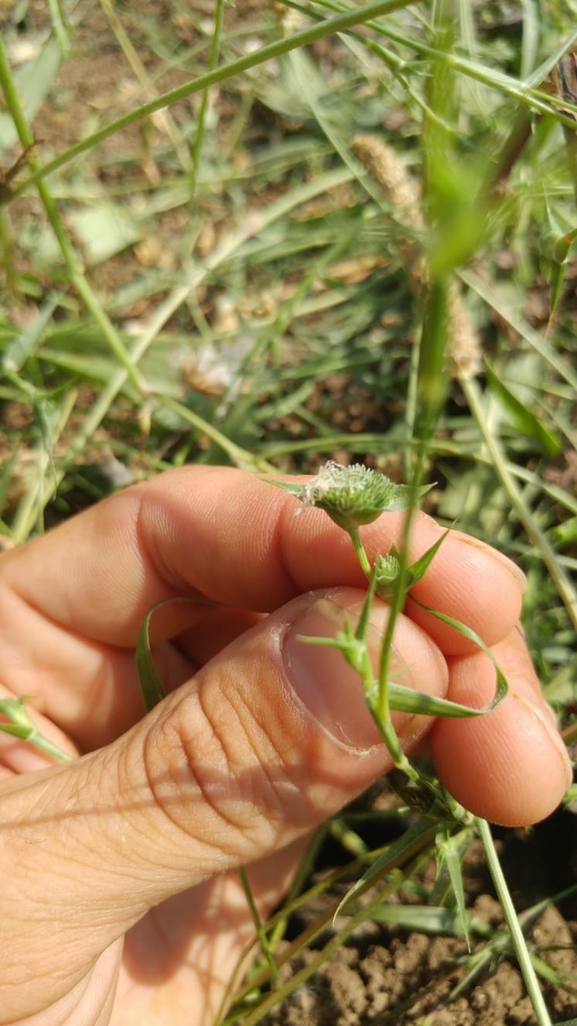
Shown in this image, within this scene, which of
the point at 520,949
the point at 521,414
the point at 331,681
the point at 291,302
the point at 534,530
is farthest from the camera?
the point at 291,302

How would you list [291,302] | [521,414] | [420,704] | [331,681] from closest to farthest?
[420,704]
[331,681]
[521,414]
[291,302]

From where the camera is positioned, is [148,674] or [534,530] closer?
[148,674]

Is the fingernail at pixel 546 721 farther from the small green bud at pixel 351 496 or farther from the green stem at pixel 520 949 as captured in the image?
the small green bud at pixel 351 496

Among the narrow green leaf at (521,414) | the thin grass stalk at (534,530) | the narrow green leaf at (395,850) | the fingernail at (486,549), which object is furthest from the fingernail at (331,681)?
the thin grass stalk at (534,530)

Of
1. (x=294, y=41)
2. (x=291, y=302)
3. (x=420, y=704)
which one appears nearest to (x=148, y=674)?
(x=420, y=704)

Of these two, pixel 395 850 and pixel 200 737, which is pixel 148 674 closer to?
pixel 200 737

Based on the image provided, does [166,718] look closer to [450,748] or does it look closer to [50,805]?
[50,805]

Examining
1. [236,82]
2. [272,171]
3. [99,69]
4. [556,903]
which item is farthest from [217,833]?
[99,69]
